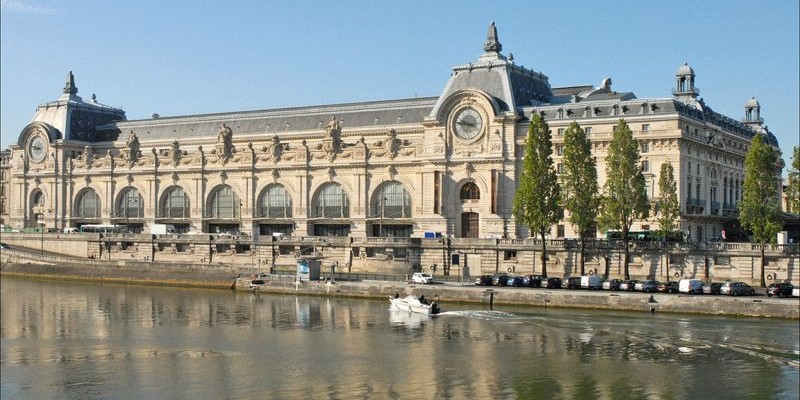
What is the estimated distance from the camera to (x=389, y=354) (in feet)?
188

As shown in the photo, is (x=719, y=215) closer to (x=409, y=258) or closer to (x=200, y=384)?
(x=409, y=258)

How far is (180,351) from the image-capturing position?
5862 cm

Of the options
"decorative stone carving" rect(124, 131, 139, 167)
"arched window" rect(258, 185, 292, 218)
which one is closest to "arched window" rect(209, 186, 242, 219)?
"arched window" rect(258, 185, 292, 218)

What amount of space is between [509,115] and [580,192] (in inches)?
683

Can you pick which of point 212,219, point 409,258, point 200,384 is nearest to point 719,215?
point 409,258

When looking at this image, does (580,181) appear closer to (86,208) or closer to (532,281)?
(532,281)

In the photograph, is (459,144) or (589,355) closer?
(589,355)

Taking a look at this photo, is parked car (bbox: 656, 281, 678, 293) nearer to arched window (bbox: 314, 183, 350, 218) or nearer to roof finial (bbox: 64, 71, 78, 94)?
arched window (bbox: 314, 183, 350, 218)

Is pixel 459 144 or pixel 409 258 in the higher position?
pixel 459 144

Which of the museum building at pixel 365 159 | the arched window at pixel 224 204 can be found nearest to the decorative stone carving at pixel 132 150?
the museum building at pixel 365 159

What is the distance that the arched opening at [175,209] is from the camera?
125312mm

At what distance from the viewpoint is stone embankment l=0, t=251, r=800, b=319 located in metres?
69.6

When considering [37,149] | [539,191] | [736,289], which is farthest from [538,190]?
[37,149]

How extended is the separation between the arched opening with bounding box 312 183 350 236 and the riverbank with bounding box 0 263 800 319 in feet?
64.8
